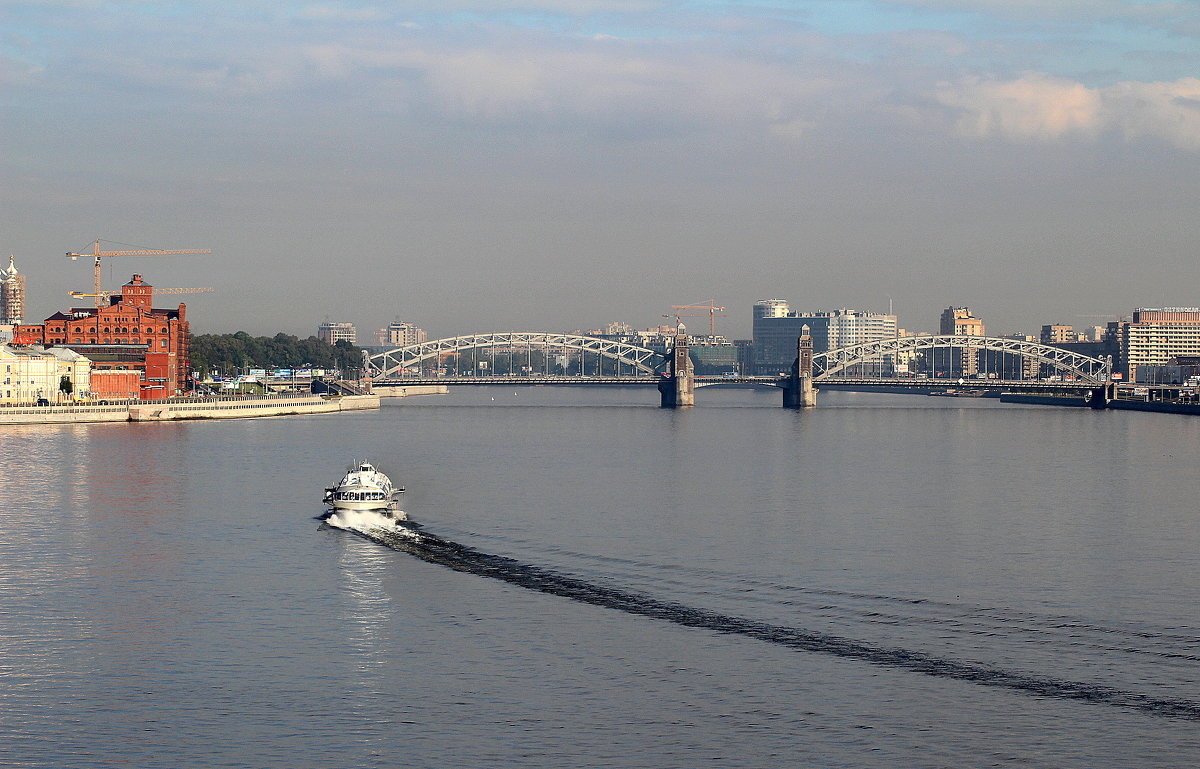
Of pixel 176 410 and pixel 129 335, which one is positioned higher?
pixel 129 335

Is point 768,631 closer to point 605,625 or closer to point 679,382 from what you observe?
point 605,625

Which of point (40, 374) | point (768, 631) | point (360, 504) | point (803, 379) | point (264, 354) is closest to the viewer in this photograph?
point (768, 631)

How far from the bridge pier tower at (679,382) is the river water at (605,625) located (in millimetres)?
95713

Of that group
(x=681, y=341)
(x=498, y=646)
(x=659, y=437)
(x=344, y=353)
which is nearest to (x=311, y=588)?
(x=498, y=646)

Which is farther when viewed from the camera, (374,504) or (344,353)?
(344,353)

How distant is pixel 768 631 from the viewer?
1062 inches

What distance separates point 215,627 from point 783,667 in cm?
1077

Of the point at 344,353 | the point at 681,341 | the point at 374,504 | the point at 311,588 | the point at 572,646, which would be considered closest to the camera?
the point at 572,646

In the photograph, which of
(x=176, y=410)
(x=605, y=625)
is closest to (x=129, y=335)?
(x=176, y=410)

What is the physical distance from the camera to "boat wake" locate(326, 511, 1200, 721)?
22.5 meters

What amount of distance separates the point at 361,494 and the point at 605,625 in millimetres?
18727

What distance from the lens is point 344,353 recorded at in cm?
19362

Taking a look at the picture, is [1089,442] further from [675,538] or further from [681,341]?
[681,341]

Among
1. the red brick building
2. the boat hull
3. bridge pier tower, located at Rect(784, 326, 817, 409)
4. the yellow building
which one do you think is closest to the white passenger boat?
the boat hull
